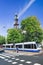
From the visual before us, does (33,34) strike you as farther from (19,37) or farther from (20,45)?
(20,45)

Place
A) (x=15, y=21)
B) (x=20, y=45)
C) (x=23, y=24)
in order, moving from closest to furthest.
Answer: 1. (x=20, y=45)
2. (x=23, y=24)
3. (x=15, y=21)

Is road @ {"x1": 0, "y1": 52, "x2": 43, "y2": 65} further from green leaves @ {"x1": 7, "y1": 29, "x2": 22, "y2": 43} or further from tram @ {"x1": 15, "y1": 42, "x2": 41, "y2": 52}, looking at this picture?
green leaves @ {"x1": 7, "y1": 29, "x2": 22, "y2": 43}

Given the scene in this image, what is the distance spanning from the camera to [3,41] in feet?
239

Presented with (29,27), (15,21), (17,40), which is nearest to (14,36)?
(17,40)

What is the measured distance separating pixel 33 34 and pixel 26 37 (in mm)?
3213

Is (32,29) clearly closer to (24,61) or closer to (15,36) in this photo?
(15,36)

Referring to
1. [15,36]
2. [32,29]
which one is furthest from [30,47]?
[15,36]

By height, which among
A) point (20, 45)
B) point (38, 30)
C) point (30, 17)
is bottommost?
point (20, 45)

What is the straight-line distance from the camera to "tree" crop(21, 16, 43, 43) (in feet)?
150

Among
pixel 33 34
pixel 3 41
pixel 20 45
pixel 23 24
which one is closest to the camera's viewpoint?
pixel 20 45

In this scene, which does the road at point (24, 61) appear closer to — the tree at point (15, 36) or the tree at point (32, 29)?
the tree at point (32, 29)

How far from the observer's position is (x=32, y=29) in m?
45.3

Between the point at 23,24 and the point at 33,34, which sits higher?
the point at 23,24

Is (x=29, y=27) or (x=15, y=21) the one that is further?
(x=15, y=21)
